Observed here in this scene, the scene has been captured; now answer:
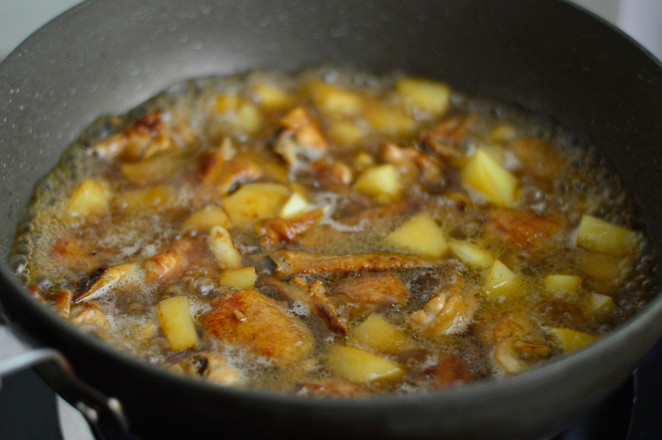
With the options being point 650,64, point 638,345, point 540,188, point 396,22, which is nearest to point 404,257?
point 540,188

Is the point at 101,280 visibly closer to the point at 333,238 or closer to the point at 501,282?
the point at 333,238

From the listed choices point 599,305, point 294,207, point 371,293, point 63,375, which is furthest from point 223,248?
point 599,305

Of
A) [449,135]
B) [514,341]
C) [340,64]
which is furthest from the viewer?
[340,64]

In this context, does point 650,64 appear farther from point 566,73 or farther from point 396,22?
point 396,22

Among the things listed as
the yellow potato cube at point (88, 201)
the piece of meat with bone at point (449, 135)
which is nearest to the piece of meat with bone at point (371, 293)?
the piece of meat with bone at point (449, 135)

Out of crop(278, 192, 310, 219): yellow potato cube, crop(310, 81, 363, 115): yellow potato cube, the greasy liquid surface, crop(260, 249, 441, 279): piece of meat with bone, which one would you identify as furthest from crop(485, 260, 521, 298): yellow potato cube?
crop(310, 81, 363, 115): yellow potato cube

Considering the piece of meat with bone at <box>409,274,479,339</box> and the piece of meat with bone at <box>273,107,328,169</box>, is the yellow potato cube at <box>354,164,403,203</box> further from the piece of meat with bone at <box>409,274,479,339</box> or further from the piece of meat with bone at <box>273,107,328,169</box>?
the piece of meat with bone at <box>409,274,479,339</box>

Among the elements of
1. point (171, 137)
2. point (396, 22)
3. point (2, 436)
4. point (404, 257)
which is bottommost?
point (2, 436)
